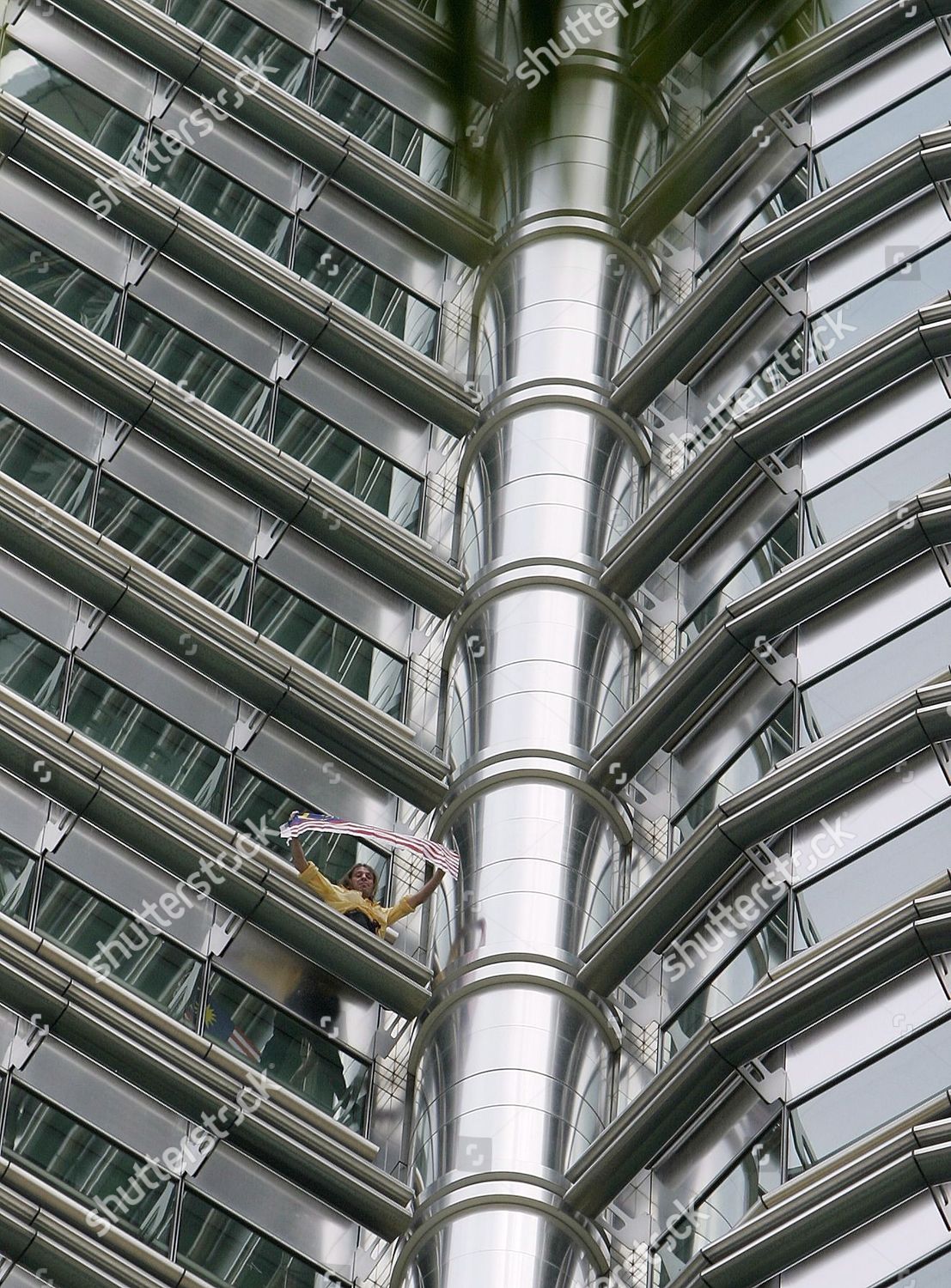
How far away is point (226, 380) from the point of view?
25.9m

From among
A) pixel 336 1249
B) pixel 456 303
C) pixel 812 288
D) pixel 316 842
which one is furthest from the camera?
pixel 456 303

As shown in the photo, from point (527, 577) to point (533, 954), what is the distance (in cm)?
435

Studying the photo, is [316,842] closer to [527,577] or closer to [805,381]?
[527,577]

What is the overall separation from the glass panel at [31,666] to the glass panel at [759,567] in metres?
6.06

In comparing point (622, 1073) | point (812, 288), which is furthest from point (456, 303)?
point (622, 1073)

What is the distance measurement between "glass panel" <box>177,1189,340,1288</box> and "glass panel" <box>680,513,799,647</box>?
272 inches

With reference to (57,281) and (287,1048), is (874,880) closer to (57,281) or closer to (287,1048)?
(287,1048)

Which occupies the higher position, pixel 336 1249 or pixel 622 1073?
pixel 622 1073

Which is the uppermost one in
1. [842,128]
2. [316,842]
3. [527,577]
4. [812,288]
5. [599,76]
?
[842,128]

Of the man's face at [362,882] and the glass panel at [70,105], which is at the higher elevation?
the glass panel at [70,105]

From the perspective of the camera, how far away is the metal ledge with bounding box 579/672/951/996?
64.8 ft
